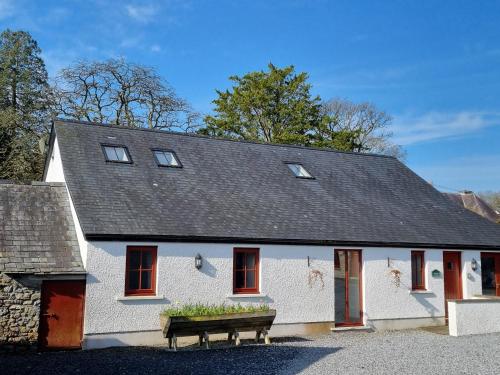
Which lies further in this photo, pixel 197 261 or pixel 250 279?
pixel 250 279

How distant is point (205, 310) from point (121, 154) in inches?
255

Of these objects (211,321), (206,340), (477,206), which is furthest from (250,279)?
(477,206)

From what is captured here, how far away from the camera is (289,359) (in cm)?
1077

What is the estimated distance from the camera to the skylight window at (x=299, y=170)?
18864mm

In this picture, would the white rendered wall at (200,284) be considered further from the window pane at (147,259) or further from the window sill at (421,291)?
the window sill at (421,291)

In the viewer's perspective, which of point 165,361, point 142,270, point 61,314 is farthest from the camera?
point 142,270

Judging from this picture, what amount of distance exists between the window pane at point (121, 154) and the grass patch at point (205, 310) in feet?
18.0

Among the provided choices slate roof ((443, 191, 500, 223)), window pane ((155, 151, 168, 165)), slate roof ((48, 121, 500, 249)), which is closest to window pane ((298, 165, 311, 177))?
slate roof ((48, 121, 500, 249))

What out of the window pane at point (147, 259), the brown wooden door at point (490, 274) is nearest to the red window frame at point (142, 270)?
the window pane at point (147, 259)

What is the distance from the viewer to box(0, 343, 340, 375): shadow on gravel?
957 cm

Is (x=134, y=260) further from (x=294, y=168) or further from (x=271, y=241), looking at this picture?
(x=294, y=168)

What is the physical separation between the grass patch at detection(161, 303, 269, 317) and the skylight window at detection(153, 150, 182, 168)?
17.2 feet

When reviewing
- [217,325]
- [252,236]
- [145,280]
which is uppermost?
[252,236]

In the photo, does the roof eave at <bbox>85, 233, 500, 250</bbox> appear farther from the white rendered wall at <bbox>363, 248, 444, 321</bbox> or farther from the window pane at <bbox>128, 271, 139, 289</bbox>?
the window pane at <bbox>128, 271, 139, 289</bbox>
